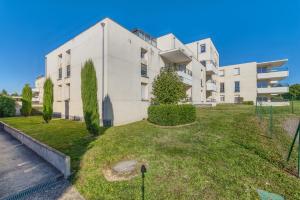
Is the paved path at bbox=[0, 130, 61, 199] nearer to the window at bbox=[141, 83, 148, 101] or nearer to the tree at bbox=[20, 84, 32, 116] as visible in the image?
the window at bbox=[141, 83, 148, 101]

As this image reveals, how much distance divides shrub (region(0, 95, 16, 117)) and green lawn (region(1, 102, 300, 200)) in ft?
55.1

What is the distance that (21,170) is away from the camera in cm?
581

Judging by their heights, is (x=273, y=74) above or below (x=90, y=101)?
above

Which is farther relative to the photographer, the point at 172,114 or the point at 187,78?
the point at 187,78

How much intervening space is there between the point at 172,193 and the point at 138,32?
16.6m

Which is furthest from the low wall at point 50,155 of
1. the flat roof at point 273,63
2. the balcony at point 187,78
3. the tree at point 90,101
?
the flat roof at point 273,63

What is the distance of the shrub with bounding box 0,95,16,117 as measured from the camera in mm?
19531

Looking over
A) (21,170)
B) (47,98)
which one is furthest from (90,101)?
(47,98)

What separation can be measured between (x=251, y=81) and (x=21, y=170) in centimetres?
3815

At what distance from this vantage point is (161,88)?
530 inches

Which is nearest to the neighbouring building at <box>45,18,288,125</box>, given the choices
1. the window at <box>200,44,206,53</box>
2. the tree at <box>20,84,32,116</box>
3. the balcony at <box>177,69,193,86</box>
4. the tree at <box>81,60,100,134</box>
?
the balcony at <box>177,69,193,86</box>

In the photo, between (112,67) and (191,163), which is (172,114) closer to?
(112,67)

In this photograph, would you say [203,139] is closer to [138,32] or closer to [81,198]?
[81,198]

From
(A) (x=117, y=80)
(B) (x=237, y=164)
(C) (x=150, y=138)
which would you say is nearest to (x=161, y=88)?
(A) (x=117, y=80)
